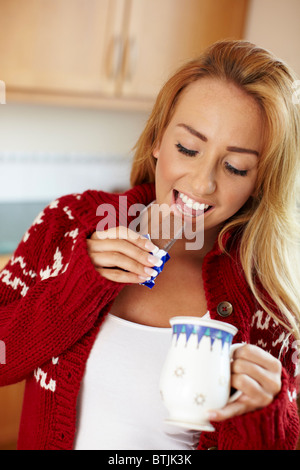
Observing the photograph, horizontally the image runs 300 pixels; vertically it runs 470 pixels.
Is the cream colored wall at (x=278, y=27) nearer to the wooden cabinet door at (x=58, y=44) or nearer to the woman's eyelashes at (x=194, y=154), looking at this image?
the wooden cabinet door at (x=58, y=44)

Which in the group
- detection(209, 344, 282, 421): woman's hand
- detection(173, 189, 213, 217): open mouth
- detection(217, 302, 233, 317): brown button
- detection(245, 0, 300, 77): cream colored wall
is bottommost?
detection(209, 344, 282, 421): woman's hand

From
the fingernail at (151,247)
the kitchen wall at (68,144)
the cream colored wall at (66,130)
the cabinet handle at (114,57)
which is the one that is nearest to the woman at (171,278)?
the fingernail at (151,247)

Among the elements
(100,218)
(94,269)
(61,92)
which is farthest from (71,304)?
(61,92)

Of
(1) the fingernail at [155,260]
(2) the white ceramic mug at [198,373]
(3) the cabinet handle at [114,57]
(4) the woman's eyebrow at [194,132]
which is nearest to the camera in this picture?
(2) the white ceramic mug at [198,373]

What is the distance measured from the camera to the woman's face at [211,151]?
3.84 ft

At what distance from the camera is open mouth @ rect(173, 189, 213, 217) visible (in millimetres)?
1193

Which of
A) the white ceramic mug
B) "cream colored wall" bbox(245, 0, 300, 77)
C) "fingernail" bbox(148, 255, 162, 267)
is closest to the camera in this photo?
the white ceramic mug

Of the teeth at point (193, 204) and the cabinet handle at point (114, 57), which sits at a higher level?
the cabinet handle at point (114, 57)

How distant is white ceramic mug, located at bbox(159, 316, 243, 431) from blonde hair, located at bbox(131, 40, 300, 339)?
37 centimetres

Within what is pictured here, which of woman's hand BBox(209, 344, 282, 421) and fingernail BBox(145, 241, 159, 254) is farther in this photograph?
fingernail BBox(145, 241, 159, 254)

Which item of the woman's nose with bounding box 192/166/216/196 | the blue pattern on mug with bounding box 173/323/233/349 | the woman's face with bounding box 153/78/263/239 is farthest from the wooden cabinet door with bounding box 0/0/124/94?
the blue pattern on mug with bounding box 173/323/233/349

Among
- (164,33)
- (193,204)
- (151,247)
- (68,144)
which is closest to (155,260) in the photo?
(151,247)

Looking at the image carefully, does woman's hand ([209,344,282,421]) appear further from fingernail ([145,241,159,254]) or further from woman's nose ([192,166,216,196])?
woman's nose ([192,166,216,196])

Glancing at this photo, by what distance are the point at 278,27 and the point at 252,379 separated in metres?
2.22
